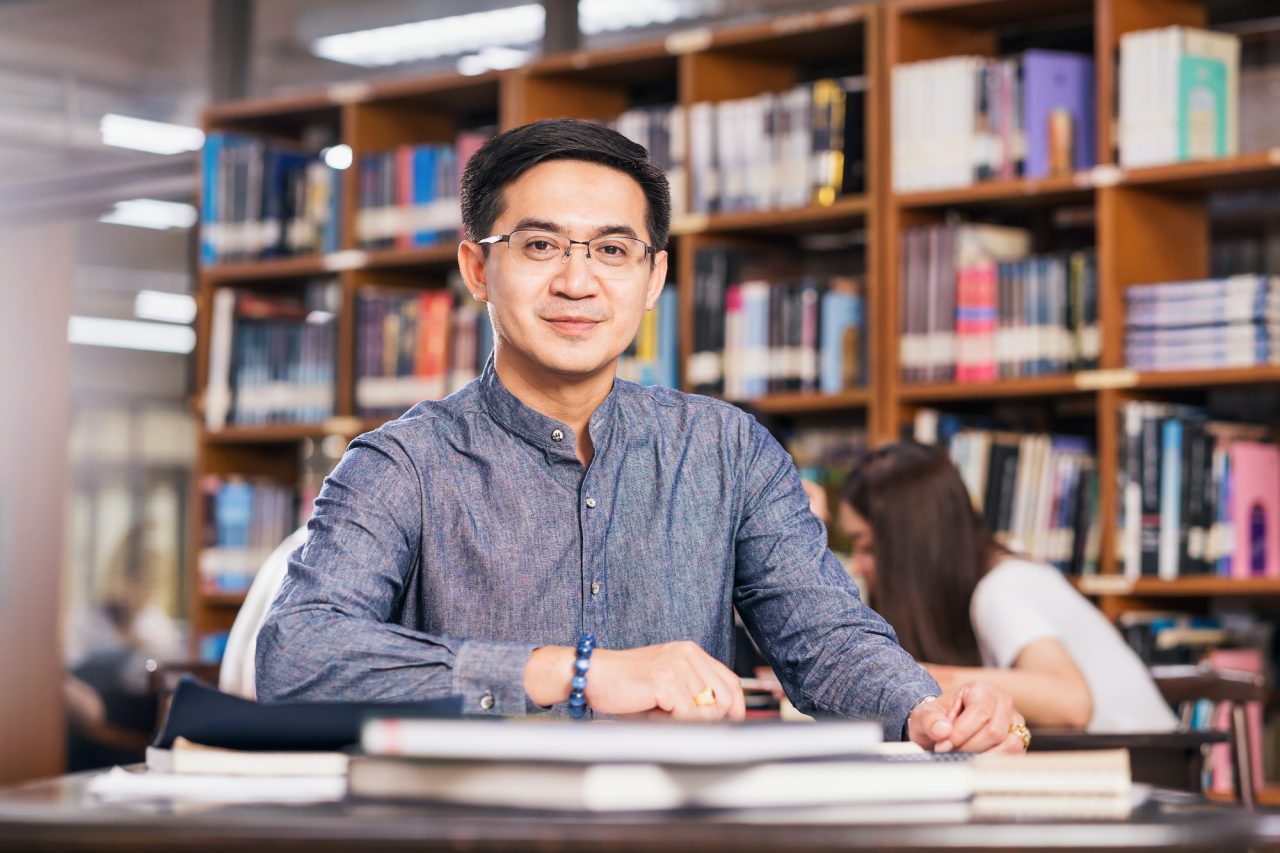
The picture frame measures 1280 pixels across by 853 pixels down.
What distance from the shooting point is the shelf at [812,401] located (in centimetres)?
417

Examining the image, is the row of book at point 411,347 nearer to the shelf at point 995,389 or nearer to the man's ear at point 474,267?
the shelf at point 995,389

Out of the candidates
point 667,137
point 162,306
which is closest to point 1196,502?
point 667,137

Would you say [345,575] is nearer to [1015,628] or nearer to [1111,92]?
[1015,628]

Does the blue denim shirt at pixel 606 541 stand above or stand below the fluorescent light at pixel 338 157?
below

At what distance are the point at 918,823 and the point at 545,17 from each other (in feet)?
14.9

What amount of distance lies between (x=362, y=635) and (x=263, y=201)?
4.12 metres

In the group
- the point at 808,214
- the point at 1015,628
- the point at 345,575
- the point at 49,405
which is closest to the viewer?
the point at 345,575

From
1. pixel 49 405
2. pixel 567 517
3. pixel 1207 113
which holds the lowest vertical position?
pixel 567 517

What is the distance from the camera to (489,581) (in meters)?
1.64

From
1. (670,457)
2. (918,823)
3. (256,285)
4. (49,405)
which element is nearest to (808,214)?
(256,285)

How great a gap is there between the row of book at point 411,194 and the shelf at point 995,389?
148 centimetres

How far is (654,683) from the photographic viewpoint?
124 cm

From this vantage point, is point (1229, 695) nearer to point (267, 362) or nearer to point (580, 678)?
point (580, 678)

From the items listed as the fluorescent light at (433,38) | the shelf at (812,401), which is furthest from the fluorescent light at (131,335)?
the shelf at (812,401)
